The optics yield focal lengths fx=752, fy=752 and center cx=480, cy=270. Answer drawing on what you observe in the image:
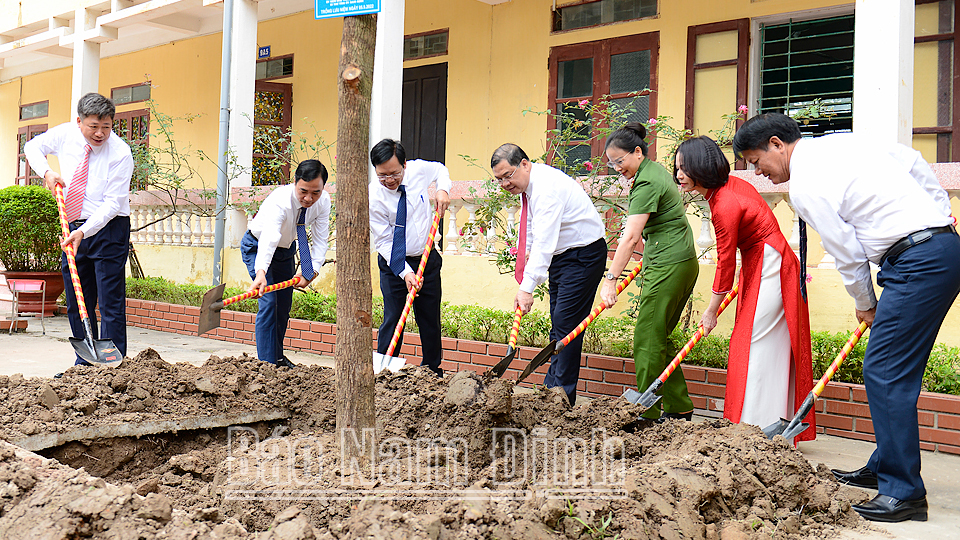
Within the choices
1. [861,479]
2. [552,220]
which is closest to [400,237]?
[552,220]

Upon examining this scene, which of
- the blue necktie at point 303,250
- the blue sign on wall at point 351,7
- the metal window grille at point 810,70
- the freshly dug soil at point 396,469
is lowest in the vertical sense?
the freshly dug soil at point 396,469

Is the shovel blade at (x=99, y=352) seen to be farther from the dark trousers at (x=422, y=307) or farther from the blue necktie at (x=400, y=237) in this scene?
the blue necktie at (x=400, y=237)

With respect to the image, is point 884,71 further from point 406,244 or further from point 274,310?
point 274,310

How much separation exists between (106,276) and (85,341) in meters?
0.45

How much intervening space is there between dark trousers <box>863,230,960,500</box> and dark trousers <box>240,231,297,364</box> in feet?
12.0

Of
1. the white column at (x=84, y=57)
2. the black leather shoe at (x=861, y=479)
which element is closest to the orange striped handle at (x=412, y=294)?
the black leather shoe at (x=861, y=479)

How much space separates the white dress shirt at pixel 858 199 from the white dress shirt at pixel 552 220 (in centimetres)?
134

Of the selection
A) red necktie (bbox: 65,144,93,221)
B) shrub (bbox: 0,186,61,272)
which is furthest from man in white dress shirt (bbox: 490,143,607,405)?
shrub (bbox: 0,186,61,272)

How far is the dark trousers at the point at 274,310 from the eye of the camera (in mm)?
5086

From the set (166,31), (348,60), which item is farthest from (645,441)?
(166,31)

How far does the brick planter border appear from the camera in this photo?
3.88m

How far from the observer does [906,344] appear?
2.93 meters

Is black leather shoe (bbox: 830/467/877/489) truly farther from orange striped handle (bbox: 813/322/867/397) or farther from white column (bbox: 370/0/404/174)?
white column (bbox: 370/0/404/174)

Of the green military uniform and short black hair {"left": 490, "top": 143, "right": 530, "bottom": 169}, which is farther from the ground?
short black hair {"left": 490, "top": 143, "right": 530, "bottom": 169}
